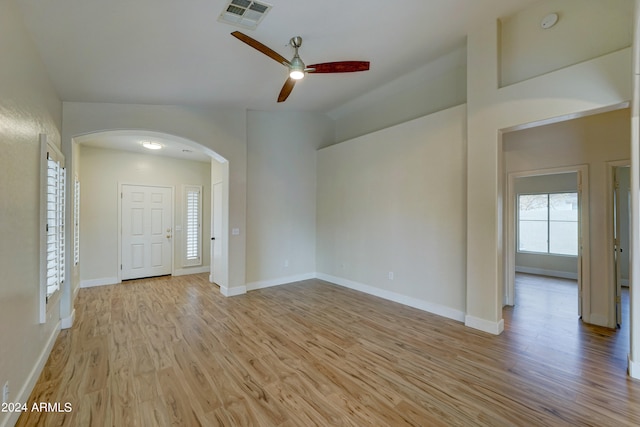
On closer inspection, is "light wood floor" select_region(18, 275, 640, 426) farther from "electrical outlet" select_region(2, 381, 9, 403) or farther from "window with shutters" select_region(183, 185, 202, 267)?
"window with shutters" select_region(183, 185, 202, 267)

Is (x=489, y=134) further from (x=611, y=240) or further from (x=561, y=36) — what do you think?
(x=611, y=240)

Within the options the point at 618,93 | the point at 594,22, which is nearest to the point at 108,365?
the point at 618,93

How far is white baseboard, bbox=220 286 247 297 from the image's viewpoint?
4.90 metres

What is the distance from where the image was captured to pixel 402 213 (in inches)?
176

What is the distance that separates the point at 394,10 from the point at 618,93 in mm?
2158

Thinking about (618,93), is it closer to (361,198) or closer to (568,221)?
(361,198)

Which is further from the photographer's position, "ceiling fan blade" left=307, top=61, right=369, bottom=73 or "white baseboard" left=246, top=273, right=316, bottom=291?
"white baseboard" left=246, top=273, right=316, bottom=291

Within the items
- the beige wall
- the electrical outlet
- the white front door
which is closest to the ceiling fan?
the beige wall

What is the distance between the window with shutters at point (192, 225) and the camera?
22.3 ft

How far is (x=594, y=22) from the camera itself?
268cm

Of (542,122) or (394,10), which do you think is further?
(542,122)

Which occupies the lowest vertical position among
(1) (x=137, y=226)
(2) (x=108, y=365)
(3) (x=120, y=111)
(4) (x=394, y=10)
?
(2) (x=108, y=365)

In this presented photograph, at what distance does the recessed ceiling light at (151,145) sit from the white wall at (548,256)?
8626mm

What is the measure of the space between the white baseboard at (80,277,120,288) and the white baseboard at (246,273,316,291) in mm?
3044
